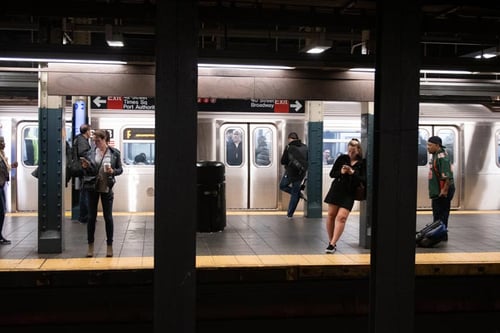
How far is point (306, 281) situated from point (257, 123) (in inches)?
233

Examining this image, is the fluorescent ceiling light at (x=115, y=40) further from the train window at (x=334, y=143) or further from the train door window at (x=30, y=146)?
the train window at (x=334, y=143)

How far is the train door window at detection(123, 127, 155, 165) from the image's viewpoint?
445 inches

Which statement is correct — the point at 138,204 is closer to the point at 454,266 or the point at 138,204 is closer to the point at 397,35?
the point at 454,266

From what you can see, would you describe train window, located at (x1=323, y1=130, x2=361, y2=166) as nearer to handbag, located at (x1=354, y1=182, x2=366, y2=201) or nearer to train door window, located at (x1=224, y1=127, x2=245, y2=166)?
train door window, located at (x1=224, y1=127, x2=245, y2=166)

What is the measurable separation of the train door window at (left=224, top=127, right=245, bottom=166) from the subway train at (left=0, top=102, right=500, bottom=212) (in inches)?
0.9

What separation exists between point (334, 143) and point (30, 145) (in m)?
6.60

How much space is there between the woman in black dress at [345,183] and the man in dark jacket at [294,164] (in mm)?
3426

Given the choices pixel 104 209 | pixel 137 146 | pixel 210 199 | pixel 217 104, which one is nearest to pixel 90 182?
pixel 104 209

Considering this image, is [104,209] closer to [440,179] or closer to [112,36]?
[112,36]

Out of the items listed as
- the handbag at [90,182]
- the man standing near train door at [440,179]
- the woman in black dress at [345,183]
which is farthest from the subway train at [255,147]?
the woman in black dress at [345,183]

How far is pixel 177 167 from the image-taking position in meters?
3.67

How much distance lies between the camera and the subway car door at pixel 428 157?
12422 millimetres

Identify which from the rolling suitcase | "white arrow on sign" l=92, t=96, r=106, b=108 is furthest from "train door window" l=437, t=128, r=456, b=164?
"white arrow on sign" l=92, t=96, r=106, b=108

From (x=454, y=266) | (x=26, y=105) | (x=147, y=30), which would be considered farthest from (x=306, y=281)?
(x=26, y=105)
